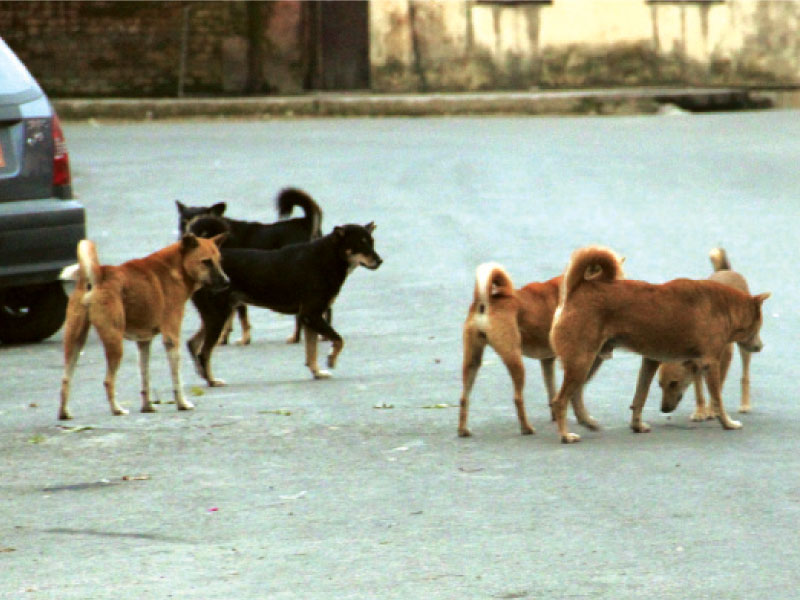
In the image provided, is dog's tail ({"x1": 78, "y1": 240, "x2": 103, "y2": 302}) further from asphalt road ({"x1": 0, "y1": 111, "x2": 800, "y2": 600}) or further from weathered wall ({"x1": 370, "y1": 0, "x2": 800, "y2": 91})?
weathered wall ({"x1": 370, "y1": 0, "x2": 800, "y2": 91})

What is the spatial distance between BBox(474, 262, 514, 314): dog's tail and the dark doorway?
2395cm

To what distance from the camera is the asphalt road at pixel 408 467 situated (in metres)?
5.46

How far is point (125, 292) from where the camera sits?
8195 mm

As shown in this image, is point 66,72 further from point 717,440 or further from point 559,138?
point 717,440

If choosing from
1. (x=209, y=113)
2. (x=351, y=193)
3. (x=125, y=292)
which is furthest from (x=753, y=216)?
(x=209, y=113)

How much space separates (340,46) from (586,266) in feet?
80.3

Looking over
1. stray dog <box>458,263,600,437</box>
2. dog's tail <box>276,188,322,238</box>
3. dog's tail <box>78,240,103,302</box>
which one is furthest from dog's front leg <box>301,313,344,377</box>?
stray dog <box>458,263,600,437</box>

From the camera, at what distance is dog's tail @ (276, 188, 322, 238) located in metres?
11.2

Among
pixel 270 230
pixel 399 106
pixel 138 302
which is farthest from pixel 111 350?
pixel 399 106

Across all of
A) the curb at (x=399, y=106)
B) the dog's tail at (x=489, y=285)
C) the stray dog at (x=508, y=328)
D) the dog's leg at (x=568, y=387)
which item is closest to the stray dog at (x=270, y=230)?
the stray dog at (x=508, y=328)

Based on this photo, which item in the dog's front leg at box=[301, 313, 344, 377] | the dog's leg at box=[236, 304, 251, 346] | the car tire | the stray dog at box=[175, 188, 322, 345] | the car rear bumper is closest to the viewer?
the dog's front leg at box=[301, 313, 344, 377]

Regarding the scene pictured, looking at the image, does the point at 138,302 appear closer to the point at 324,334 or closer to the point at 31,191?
the point at 324,334

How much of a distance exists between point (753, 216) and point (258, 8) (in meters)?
16.7

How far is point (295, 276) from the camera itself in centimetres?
981
